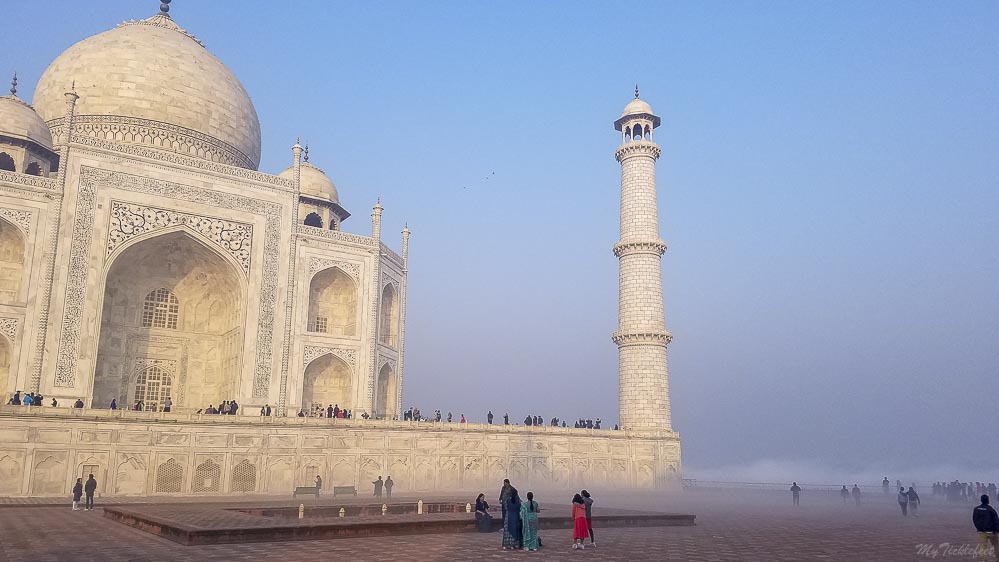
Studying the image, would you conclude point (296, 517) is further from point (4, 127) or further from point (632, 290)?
point (4, 127)

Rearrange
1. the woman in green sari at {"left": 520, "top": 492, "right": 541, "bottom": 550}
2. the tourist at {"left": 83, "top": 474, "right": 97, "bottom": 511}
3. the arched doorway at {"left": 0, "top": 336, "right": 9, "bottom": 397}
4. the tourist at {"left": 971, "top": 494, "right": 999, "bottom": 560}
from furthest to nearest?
the arched doorway at {"left": 0, "top": 336, "right": 9, "bottom": 397}
the tourist at {"left": 83, "top": 474, "right": 97, "bottom": 511}
the woman in green sari at {"left": 520, "top": 492, "right": 541, "bottom": 550}
the tourist at {"left": 971, "top": 494, "right": 999, "bottom": 560}

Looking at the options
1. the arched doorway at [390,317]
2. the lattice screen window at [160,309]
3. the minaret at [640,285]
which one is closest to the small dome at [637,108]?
the minaret at [640,285]

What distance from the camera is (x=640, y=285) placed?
102ft

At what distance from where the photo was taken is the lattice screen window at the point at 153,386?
29000 millimetres

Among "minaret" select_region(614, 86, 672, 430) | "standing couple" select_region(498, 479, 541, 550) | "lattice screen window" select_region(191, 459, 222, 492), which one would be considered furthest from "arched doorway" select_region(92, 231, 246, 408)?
"standing couple" select_region(498, 479, 541, 550)

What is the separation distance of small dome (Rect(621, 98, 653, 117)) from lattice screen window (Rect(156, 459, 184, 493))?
22.4 m

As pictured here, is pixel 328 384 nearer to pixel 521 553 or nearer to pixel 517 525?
pixel 517 525

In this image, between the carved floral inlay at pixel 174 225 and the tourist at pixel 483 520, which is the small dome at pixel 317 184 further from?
the tourist at pixel 483 520

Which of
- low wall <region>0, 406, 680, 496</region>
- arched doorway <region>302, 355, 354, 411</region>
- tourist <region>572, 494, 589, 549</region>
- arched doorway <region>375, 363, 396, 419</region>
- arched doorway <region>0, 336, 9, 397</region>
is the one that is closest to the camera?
tourist <region>572, 494, 589, 549</region>

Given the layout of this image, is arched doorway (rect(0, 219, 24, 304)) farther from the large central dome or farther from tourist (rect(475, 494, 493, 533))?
tourist (rect(475, 494, 493, 533))

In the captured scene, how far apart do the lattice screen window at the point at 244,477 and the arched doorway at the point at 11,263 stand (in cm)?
1020

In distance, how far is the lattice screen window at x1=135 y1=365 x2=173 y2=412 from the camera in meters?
29.0

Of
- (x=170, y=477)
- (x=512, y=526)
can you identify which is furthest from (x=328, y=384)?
(x=512, y=526)

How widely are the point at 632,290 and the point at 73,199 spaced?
2050 cm
